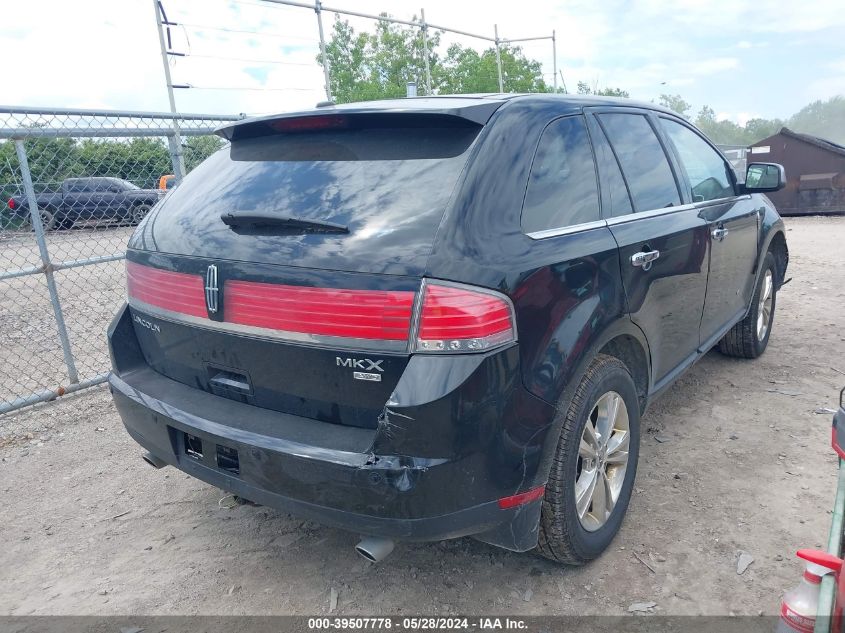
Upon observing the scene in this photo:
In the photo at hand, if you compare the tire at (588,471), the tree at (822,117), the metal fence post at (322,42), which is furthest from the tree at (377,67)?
the tree at (822,117)

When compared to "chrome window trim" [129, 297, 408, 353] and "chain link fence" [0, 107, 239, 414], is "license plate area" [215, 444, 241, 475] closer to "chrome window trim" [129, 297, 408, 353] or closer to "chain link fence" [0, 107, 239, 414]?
"chrome window trim" [129, 297, 408, 353]

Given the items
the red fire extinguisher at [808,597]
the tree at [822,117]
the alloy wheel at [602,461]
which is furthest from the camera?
the tree at [822,117]

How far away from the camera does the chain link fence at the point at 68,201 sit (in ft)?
14.2

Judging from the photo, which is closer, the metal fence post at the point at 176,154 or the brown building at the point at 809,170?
the metal fence post at the point at 176,154

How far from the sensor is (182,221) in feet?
8.40

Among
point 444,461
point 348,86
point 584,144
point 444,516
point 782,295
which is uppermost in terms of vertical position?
point 348,86

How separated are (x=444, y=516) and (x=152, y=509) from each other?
73.7 inches

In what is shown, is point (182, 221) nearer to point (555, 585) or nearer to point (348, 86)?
point (555, 585)

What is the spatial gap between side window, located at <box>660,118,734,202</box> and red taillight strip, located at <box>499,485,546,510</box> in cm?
214

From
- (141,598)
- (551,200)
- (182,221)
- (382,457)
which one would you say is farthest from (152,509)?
(551,200)

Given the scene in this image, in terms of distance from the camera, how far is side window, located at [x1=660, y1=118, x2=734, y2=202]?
3623 mm

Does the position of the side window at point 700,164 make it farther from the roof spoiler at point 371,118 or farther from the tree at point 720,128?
the tree at point 720,128

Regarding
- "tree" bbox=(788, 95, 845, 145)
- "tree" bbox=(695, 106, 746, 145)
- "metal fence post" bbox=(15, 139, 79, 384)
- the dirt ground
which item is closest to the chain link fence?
"metal fence post" bbox=(15, 139, 79, 384)

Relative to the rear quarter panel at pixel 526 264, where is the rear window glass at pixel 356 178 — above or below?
above
